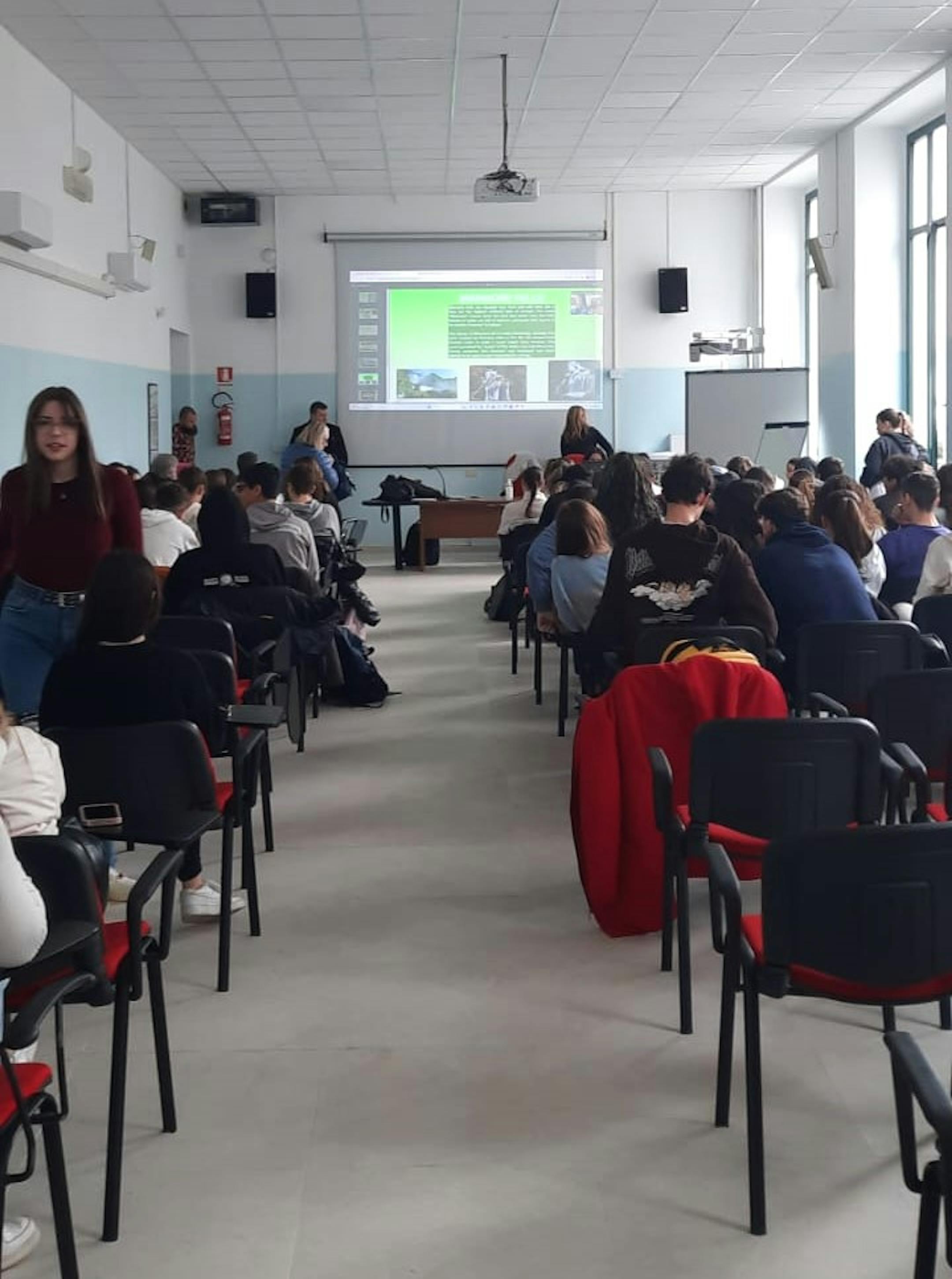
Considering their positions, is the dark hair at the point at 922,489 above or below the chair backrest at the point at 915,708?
above

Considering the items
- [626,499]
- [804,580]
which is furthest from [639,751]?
[626,499]

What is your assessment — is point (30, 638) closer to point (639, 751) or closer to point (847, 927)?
point (639, 751)

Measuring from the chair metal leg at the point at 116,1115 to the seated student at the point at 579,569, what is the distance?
378 cm

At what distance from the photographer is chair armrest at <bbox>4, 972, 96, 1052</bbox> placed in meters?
A: 2.05

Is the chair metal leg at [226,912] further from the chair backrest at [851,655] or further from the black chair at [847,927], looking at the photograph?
the chair backrest at [851,655]

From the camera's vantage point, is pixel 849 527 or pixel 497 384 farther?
pixel 497 384

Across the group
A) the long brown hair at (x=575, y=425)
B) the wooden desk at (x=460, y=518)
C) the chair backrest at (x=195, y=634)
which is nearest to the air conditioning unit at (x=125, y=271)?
the wooden desk at (x=460, y=518)

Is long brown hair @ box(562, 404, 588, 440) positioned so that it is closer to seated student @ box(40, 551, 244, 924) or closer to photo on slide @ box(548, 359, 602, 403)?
photo on slide @ box(548, 359, 602, 403)

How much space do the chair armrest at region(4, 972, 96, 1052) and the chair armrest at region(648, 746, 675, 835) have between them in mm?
1503

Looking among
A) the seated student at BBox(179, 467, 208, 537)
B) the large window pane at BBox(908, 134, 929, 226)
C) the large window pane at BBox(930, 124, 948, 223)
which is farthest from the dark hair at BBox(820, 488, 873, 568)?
the large window pane at BBox(908, 134, 929, 226)

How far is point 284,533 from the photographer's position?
22.4 ft

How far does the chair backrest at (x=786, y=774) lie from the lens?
313 centimetres

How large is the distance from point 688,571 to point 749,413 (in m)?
9.57

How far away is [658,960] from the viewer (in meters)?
3.84
